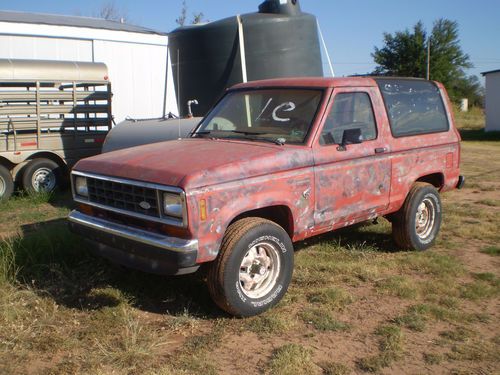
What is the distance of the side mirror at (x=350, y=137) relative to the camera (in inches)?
188

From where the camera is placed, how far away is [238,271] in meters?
4.07

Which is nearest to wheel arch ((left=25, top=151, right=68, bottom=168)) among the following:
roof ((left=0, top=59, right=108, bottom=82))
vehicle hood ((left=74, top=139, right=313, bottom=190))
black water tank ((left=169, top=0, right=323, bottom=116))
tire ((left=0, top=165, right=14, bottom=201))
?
tire ((left=0, top=165, right=14, bottom=201))

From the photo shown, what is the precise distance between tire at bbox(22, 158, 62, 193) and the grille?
5299 mm

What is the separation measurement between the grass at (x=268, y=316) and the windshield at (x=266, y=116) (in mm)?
1376

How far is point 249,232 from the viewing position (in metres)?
4.09

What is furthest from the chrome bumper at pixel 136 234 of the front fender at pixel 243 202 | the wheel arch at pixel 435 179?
the wheel arch at pixel 435 179

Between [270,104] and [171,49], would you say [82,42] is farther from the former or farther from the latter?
[270,104]

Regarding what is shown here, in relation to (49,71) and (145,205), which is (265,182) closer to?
(145,205)

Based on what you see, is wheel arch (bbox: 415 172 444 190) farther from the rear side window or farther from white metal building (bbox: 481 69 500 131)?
white metal building (bbox: 481 69 500 131)

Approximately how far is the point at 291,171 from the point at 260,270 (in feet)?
2.73

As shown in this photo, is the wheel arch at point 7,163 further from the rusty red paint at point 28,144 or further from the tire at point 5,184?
the rusty red paint at point 28,144

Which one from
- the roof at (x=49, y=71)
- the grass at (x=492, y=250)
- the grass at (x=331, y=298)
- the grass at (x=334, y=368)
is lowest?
the grass at (x=334, y=368)

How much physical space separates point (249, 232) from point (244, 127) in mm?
1356

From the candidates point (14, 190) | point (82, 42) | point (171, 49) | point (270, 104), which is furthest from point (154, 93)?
point (270, 104)
